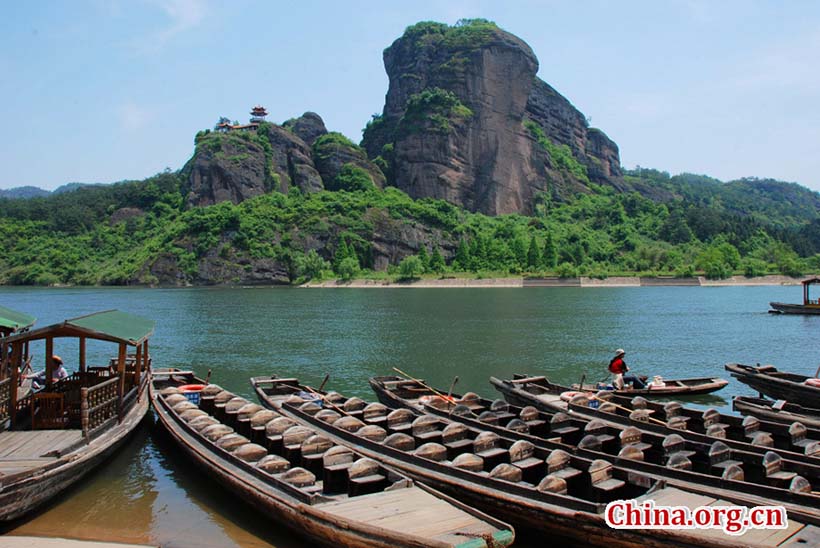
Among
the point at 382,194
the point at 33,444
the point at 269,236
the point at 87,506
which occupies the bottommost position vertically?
the point at 87,506

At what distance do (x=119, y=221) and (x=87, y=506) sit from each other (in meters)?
191

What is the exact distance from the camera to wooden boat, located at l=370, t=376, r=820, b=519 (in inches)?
526

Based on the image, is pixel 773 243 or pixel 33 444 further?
pixel 773 243

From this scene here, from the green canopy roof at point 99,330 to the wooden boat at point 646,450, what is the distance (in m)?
9.05

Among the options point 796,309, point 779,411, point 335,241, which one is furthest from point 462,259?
point 779,411

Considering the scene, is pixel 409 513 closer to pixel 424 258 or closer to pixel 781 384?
pixel 781 384

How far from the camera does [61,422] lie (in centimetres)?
1934

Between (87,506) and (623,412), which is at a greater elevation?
(623,412)

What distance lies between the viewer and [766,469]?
46.5ft

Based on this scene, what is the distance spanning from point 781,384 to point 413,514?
73.2 ft

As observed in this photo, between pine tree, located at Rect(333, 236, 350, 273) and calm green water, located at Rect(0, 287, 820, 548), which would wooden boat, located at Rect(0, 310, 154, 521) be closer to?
calm green water, located at Rect(0, 287, 820, 548)

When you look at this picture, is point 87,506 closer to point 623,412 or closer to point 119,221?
point 623,412

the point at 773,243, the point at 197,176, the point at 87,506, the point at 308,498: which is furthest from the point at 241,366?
the point at 773,243

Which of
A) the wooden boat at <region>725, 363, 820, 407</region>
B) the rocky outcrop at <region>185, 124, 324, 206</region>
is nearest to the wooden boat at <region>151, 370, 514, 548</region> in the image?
the wooden boat at <region>725, 363, 820, 407</region>
